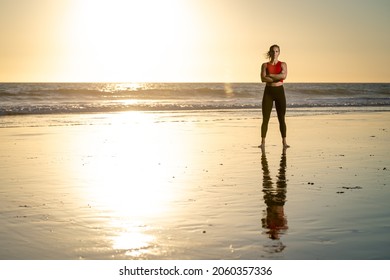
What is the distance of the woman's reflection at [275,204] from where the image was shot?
5543 millimetres

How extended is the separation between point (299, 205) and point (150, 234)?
2.02m

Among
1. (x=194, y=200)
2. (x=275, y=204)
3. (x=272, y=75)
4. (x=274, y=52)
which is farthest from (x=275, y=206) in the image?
(x=274, y=52)

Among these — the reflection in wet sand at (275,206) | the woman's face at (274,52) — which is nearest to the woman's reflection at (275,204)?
the reflection in wet sand at (275,206)

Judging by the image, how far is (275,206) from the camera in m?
6.61

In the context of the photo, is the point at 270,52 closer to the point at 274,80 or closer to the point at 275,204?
the point at 274,80

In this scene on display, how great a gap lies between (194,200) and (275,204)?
2.99 ft

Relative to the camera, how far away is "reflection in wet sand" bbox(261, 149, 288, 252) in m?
5.43

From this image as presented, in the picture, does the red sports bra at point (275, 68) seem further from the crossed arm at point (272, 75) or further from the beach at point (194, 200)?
the beach at point (194, 200)

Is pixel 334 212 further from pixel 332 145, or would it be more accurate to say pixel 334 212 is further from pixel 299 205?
pixel 332 145

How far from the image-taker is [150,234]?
5328 mm

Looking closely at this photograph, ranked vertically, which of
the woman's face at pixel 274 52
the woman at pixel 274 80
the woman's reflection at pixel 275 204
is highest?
the woman's face at pixel 274 52

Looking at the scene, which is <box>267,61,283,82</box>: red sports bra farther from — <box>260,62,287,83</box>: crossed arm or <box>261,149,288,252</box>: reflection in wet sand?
<box>261,149,288,252</box>: reflection in wet sand

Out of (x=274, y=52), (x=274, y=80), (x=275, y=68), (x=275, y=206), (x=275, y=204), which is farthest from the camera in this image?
(x=274, y=80)
